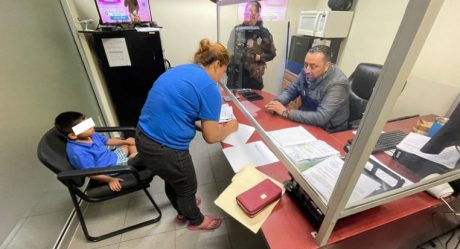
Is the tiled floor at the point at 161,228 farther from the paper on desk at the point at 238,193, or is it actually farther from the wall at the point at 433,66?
the wall at the point at 433,66

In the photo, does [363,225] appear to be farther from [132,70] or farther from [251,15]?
[132,70]

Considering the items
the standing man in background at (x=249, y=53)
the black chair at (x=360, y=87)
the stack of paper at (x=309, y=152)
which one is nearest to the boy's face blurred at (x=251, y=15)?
the standing man in background at (x=249, y=53)

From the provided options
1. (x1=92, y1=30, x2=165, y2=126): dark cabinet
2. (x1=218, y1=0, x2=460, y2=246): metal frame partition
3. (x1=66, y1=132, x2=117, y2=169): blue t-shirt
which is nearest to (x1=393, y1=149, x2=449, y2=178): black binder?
(x1=218, y1=0, x2=460, y2=246): metal frame partition

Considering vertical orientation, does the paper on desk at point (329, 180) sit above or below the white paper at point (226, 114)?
above

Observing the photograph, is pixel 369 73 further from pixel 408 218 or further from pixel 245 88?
pixel 408 218

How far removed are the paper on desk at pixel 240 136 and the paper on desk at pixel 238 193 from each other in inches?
11.7

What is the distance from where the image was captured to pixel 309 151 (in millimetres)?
1161

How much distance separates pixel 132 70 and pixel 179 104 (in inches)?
61.8

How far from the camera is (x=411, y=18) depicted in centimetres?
40

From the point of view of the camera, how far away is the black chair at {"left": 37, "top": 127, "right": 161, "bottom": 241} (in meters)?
1.16

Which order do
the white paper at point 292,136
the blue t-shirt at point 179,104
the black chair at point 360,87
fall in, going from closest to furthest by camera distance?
the blue t-shirt at point 179,104 < the white paper at point 292,136 < the black chair at point 360,87

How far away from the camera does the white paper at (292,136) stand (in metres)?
1.27

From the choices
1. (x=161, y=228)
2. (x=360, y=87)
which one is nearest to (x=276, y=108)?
(x=360, y=87)

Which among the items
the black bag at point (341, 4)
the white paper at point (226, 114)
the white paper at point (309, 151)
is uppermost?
the black bag at point (341, 4)
